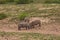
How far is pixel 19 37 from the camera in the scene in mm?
11250

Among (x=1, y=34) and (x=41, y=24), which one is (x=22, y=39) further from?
(x=41, y=24)

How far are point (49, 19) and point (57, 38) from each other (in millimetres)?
5660

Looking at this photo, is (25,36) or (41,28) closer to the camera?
(25,36)

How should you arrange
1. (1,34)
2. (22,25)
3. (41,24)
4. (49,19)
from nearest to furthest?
(1,34), (22,25), (41,24), (49,19)

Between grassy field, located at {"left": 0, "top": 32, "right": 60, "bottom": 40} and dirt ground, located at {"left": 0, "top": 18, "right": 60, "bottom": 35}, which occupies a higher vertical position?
grassy field, located at {"left": 0, "top": 32, "right": 60, "bottom": 40}

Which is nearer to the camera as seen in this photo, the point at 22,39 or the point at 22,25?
the point at 22,39

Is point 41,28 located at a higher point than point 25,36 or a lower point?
lower

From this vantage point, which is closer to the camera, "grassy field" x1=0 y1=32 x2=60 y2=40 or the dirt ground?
"grassy field" x1=0 y1=32 x2=60 y2=40

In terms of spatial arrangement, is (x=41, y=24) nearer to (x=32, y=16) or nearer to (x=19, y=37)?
(x=32, y=16)

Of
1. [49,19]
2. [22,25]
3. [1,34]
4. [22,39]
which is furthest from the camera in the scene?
[49,19]

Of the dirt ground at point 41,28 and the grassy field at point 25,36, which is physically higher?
the grassy field at point 25,36

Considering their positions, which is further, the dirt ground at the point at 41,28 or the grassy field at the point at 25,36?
the dirt ground at the point at 41,28

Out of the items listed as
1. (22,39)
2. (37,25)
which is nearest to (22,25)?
(37,25)

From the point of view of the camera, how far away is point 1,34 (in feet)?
39.0
